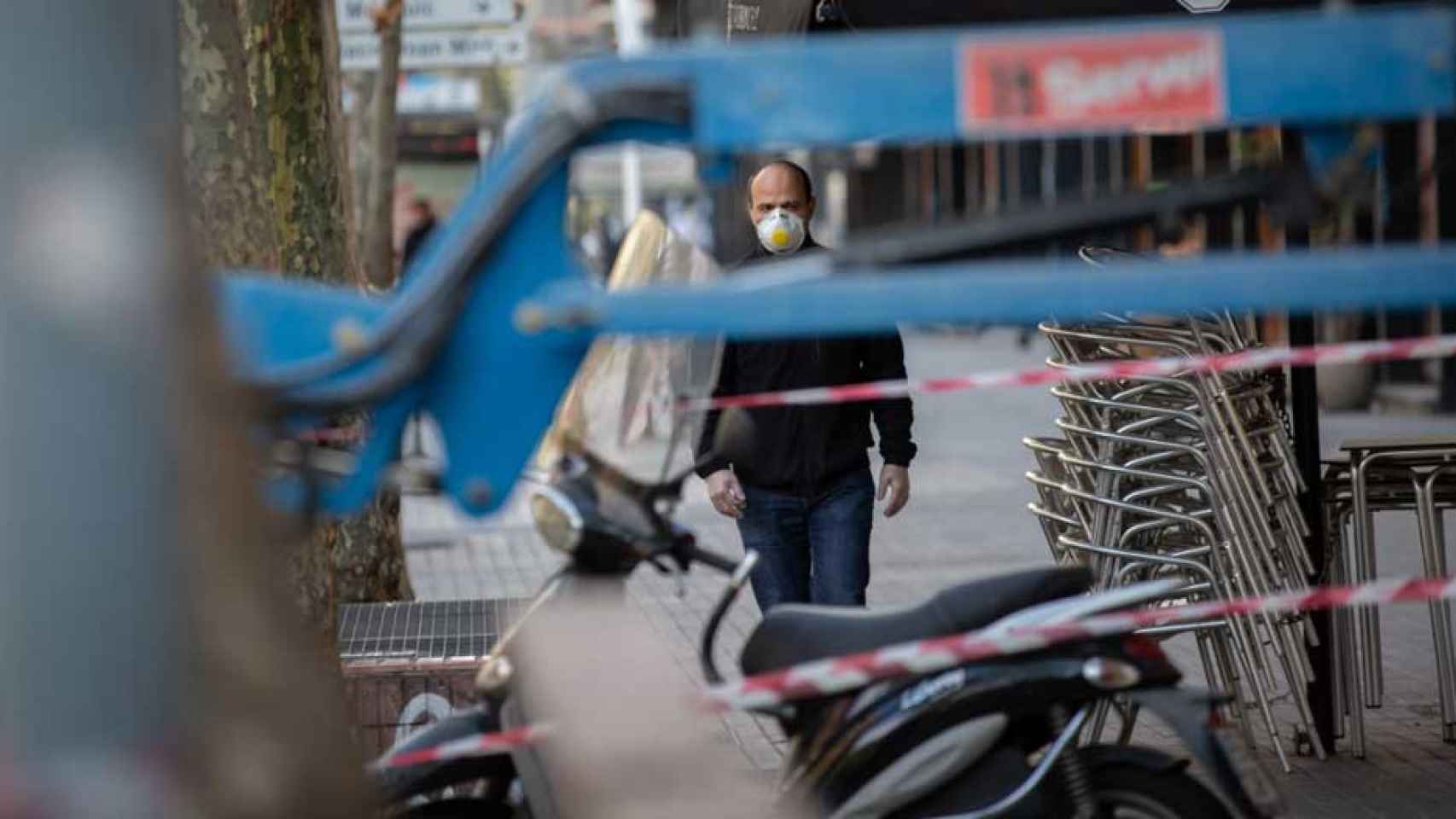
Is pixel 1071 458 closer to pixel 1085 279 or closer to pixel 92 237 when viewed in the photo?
pixel 1085 279

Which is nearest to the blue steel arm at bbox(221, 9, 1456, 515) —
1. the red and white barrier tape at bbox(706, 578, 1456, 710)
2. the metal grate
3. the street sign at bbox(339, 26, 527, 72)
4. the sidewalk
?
the sidewalk

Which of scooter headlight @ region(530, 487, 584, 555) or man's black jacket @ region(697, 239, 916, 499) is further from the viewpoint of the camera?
man's black jacket @ region(697, 239, 916, 499)

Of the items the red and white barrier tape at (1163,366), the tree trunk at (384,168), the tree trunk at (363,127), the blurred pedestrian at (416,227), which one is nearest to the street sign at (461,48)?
the tree trunk at (363,127)

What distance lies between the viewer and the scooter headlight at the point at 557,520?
14.8 ft

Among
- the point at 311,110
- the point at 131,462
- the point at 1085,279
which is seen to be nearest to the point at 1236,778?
the point at 1085,279

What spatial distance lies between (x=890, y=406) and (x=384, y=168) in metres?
8.38

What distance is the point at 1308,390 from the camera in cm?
786

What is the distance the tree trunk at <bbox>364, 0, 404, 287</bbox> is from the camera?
48.4 ft

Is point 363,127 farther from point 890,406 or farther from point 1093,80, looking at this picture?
point 1093,80

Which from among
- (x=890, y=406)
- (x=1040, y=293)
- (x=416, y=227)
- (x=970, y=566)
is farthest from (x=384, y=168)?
(x=1040, y=293)

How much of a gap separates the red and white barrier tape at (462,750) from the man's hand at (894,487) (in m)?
2.85

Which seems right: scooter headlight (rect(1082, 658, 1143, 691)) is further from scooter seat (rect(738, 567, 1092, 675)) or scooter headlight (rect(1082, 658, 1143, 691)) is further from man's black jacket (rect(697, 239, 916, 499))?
man's black jacket (rect(697, 239, 916, 499))

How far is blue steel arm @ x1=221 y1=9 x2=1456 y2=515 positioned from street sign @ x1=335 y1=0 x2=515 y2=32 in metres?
14.6

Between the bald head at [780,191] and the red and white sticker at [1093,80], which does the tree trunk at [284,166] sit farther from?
the red and white sticker at [1093,80]
